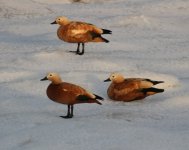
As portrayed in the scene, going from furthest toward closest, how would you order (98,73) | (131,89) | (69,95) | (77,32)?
(77,32) < (98,73) < (131,89) < (69,95)

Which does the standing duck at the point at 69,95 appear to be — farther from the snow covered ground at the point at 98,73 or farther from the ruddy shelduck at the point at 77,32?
the ruddy shelduck at the point at 77,32

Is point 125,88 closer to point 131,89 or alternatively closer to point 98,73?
point 131,89

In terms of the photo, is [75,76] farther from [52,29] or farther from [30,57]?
[52,29]

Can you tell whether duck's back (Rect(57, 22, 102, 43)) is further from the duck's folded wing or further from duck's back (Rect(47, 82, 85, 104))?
duck's back (Rect(47, 82, 85, 104))

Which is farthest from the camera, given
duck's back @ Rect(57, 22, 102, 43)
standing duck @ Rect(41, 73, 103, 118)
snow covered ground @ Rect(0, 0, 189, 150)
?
duck's back @ Rect(57, 22, 102, 43)

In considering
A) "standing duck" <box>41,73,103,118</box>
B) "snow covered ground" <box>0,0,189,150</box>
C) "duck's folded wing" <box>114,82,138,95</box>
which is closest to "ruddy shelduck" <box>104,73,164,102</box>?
"duck's folded wing" <box>114,82,138,95</box>

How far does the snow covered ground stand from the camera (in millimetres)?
6363

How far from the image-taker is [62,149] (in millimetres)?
6027

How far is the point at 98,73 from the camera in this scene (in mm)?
9734

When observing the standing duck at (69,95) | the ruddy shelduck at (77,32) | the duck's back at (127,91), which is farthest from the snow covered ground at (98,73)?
the ruddy shelduck at (77,32)

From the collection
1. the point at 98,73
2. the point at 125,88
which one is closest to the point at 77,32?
the point at 98,73

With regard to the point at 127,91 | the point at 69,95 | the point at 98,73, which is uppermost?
the point at 69,95

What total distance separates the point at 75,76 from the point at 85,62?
49.3 inches

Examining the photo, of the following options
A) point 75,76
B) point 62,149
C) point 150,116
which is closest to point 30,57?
point 75,76
